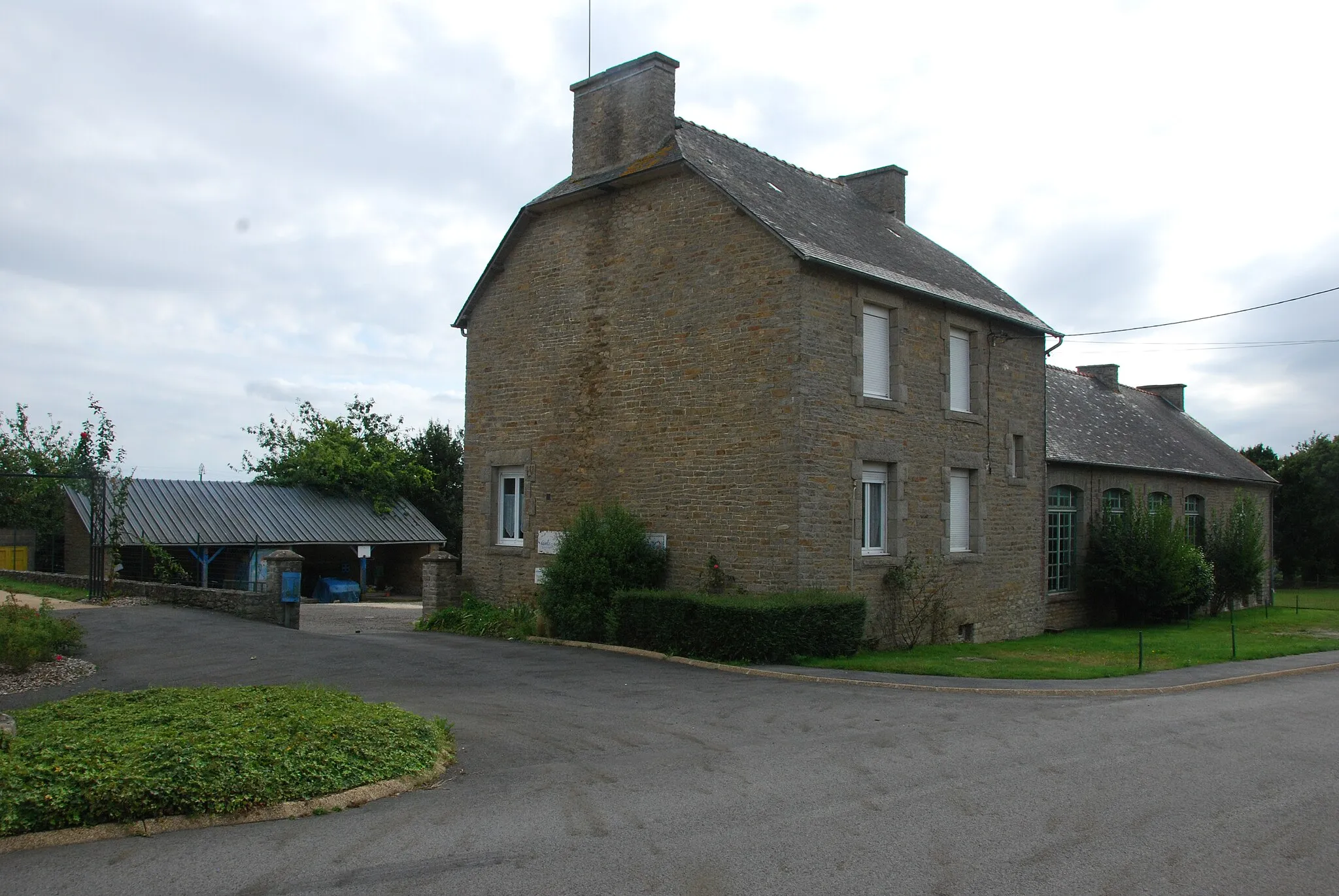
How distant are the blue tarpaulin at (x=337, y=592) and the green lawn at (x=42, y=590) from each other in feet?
29.1

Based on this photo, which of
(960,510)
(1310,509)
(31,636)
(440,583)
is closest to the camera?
(31,636)

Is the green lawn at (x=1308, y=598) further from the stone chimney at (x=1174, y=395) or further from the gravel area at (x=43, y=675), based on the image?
the gravel area at (x=43, y=675)

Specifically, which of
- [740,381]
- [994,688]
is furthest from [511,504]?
[994,688]

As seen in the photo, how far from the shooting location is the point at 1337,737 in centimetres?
974

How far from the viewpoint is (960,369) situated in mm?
18781

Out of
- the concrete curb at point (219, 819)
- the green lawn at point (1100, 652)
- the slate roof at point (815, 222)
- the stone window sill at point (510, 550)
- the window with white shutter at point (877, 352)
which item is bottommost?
the green lawn at point (1100, 652)

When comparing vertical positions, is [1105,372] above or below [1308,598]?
above

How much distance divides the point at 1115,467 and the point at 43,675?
21.0 meters

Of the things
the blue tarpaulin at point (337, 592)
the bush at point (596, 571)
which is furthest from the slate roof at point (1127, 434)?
the blue tarpaulin at point (337, 592)

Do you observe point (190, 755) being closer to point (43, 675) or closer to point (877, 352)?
point (43, 675)

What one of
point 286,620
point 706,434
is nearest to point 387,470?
point 286,620

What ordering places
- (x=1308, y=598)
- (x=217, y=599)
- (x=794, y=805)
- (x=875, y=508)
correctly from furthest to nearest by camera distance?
(x=1308, y=598), (x=217, y=599), (x=875, y=508), (x=794, y=805)

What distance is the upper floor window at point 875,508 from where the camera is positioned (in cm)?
1642

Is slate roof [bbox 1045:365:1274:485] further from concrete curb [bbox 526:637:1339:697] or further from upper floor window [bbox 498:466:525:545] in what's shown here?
upper floor window [bbox 498:466:525:545]
